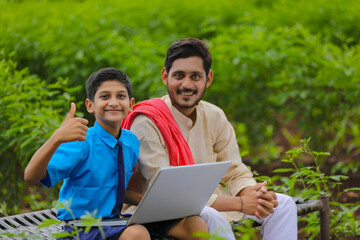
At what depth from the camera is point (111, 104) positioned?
8.50ft

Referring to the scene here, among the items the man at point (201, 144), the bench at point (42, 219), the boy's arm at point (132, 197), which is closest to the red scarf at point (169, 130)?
the man at point (201, 144)

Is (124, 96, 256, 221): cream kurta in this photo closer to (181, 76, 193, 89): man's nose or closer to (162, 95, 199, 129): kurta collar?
(162, 95, 199, 129): kurta collar

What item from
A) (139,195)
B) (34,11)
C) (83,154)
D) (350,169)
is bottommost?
(350,169)

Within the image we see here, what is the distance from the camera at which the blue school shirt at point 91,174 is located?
2486 mm

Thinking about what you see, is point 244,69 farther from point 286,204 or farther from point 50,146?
point 50,146

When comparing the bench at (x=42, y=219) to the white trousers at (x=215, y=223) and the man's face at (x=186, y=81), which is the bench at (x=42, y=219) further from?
the man's face at (x=186, y=81)

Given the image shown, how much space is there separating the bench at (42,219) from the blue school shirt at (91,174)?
0.87 ft

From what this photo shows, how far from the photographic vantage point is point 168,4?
7.33m

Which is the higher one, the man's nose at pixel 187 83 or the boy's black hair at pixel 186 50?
the boy's black hair at pixel 186 50

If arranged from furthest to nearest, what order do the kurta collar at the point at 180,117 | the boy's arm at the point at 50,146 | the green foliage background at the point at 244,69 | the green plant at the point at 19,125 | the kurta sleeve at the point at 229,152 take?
1. the green foliage background at the point at 244,69
2. the green plant at the point at 19,125
3. the kurta sleeve at the point at 229,152
4. the kurta collar at the point at 180,117
5. the boy's arm at the point at 50,146

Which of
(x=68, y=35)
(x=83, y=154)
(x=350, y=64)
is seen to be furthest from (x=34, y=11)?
(x=83, y=154)

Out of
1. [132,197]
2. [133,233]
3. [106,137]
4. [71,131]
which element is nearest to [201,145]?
[132,197]

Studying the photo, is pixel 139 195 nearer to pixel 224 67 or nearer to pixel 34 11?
pixel 224 67

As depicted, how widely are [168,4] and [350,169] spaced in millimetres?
3061
